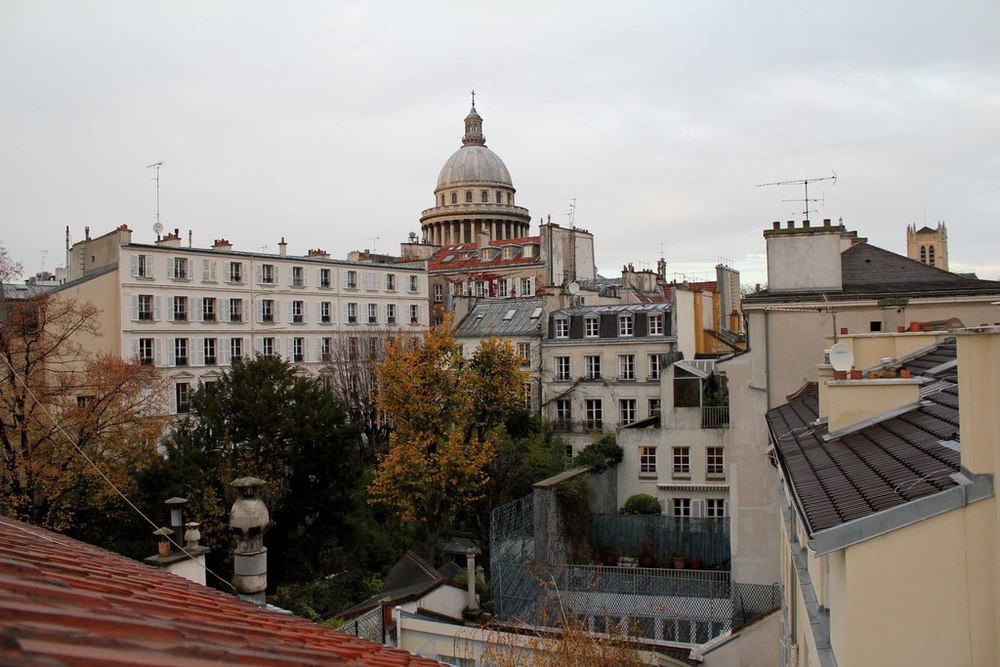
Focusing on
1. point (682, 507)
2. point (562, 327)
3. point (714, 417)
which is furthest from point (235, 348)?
point (714, 417)

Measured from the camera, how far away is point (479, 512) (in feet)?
101

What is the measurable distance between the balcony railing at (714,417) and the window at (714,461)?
893 mm

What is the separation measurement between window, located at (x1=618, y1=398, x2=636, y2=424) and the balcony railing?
619cm

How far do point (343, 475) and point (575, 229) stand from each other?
4092 cm

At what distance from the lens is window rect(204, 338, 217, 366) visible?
145 ft

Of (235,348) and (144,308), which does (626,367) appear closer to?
(235,348)

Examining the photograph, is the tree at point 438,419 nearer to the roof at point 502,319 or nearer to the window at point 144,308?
the roof at point 502,319

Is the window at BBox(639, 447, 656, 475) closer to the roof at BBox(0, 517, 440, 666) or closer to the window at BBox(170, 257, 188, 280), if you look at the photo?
the window at BBox(170, 257, 188, 280)

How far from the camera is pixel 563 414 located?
38844 millimetres

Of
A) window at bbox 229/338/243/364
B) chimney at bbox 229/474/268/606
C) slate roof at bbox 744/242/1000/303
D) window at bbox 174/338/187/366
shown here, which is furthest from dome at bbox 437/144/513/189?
chimney at bbox 229/474/268/606

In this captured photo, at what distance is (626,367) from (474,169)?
68.3 metres

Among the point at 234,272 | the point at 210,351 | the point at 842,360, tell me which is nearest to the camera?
the point at 842,360

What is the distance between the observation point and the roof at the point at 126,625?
7.74 ft

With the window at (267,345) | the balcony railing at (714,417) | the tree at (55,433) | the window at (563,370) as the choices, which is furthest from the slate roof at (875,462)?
the window at (267,345)
